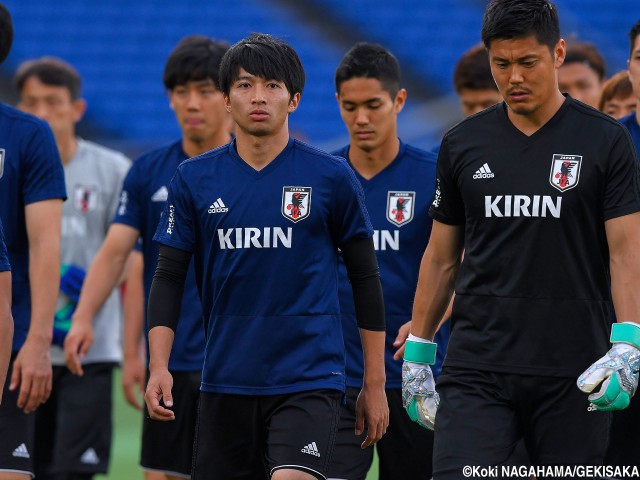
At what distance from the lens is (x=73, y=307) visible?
7.41 metres

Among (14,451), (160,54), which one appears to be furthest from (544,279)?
(160,54)

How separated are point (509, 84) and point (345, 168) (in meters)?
0.70

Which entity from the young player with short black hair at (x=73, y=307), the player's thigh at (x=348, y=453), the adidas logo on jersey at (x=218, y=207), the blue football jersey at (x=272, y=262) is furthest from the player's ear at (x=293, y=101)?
the young player with short black hair at (x=73, y=307)

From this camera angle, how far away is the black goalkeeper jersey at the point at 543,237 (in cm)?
430

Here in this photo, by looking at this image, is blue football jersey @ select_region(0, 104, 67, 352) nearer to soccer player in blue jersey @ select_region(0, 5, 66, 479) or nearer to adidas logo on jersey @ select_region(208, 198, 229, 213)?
soccer player in blue jersey @ select_region(0, 5, 66, 479)

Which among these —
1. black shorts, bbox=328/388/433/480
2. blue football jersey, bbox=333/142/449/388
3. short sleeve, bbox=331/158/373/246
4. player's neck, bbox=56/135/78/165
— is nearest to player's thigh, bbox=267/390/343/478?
short sleeve, bbox=331/158/373/246

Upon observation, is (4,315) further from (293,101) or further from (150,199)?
(150,199)

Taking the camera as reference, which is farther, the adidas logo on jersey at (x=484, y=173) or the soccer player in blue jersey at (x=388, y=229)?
the soccer player in blue jersey at (x=388, y=229)

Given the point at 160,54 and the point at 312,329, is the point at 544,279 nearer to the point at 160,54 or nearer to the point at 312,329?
the point at 312,329

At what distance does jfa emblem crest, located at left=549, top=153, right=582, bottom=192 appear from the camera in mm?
4301

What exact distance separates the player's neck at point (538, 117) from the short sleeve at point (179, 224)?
1215 millimetres

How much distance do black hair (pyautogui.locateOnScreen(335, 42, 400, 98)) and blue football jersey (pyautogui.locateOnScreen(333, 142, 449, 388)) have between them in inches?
17.4

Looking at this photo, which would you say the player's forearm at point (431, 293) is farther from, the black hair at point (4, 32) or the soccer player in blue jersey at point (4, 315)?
the black hair at point (4, 32)

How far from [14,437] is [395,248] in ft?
6.03
